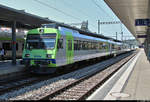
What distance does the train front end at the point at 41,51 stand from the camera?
10.5 meters

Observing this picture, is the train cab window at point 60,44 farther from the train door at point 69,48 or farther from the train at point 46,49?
the train door at point 69,48

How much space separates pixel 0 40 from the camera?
822 inches

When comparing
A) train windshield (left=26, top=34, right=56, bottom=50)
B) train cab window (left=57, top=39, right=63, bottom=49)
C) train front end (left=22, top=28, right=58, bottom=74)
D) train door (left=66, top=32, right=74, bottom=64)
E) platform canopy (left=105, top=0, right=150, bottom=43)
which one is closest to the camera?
train front end (left=22, top=28, right=58, bottom=74)

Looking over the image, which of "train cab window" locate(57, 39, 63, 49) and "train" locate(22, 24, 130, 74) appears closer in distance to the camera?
"train" locate(22, 24, 130, 74)

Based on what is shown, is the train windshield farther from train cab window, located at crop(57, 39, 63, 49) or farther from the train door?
Answer: the train door

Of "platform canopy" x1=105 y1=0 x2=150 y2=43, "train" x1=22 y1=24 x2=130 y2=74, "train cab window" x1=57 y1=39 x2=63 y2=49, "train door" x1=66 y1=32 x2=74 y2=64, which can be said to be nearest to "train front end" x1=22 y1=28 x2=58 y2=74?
"train" x1=22 y1=24 x2=130 y2=74

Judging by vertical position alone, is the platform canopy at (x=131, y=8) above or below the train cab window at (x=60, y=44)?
above

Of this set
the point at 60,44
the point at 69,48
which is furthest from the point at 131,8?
the point at 60,44

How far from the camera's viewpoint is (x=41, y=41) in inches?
437

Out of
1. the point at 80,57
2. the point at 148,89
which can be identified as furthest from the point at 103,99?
the point at 80,57

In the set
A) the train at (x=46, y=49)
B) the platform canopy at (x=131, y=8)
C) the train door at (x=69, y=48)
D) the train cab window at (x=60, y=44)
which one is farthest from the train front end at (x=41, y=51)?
the platform canopy at (x=131, y=8)

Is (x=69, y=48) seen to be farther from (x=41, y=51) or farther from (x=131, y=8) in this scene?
(x=131, y=8)

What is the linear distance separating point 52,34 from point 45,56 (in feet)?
4.53

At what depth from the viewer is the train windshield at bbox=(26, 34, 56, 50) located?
10859mm
